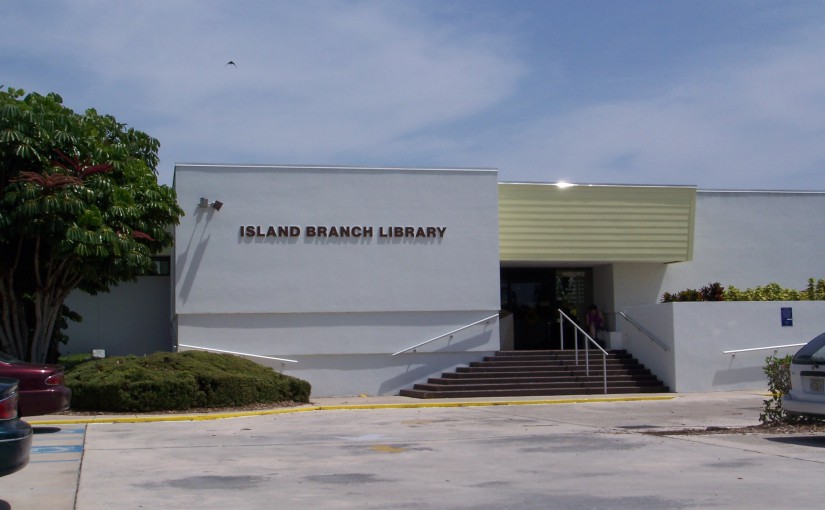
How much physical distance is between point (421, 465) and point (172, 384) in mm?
8713

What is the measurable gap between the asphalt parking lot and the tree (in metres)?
5.08

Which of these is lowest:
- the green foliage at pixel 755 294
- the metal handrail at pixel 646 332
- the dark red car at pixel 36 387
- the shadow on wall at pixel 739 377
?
the shadow on wall at pixel 739 377

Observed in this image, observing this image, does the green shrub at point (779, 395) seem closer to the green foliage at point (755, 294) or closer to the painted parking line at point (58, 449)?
the green foliage at point (755, 294)

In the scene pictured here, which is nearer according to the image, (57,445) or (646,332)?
(57,445)

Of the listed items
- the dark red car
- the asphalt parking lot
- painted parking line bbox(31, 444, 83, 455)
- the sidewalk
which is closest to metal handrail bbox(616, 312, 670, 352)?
the sidewalk

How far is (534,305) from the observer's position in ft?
90.4

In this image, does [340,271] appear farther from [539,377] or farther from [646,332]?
[646,332]

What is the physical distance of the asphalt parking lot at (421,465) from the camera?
27.7 feet

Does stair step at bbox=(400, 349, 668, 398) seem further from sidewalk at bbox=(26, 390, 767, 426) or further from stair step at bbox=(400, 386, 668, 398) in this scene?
sidewalk at bbox=(26, 390, 767, 426)

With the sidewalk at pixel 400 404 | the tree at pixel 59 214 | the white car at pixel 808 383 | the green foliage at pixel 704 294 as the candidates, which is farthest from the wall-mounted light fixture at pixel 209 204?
the white car at pixel 808 383

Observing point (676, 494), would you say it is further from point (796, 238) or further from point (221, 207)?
point (796, 238)

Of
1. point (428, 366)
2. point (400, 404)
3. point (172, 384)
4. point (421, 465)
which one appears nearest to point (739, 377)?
point (428, 366)

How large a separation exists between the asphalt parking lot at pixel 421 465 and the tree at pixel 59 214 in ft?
16.7

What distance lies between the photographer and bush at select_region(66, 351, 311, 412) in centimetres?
1772
